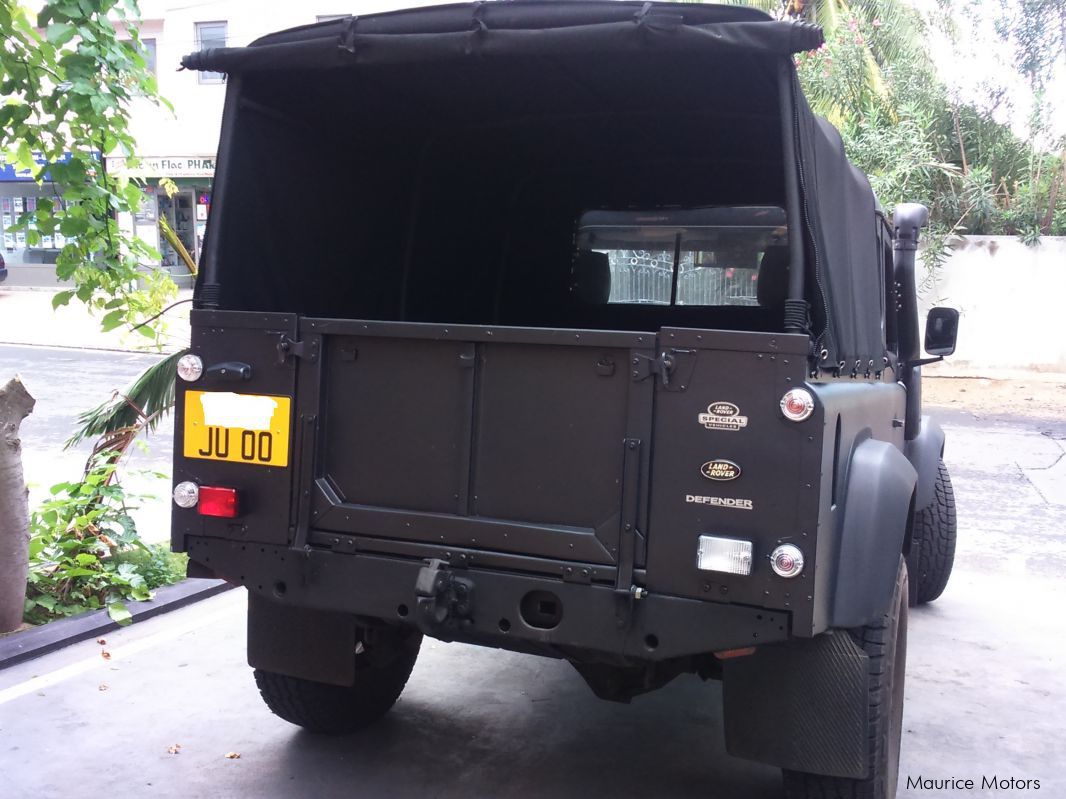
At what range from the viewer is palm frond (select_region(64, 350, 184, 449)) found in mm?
5945

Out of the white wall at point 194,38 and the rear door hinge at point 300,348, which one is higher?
the white wall at point 194,38

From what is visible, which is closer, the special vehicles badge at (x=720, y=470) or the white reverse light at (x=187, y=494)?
the special vehicles badge at (x=720, y=470)

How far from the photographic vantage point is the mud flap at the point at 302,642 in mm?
3695

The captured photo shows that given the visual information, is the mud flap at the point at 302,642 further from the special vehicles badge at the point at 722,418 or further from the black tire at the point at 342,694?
the special vehicles badge at the point at 722,418

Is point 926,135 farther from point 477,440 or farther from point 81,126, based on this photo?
point 477,440

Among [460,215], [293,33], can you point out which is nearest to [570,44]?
[293,33]

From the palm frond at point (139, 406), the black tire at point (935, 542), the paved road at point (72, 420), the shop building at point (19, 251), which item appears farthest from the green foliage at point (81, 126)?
the shop building at point (19, 251)

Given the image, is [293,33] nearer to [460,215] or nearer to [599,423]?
[599,423]

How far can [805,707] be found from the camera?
3.14 meters

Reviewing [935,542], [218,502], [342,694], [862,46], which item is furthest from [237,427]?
[862,46]

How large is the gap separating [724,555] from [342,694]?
195cm

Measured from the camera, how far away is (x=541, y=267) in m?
5.73

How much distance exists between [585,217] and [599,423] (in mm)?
2734

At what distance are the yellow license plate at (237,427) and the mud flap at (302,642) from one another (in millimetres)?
542
